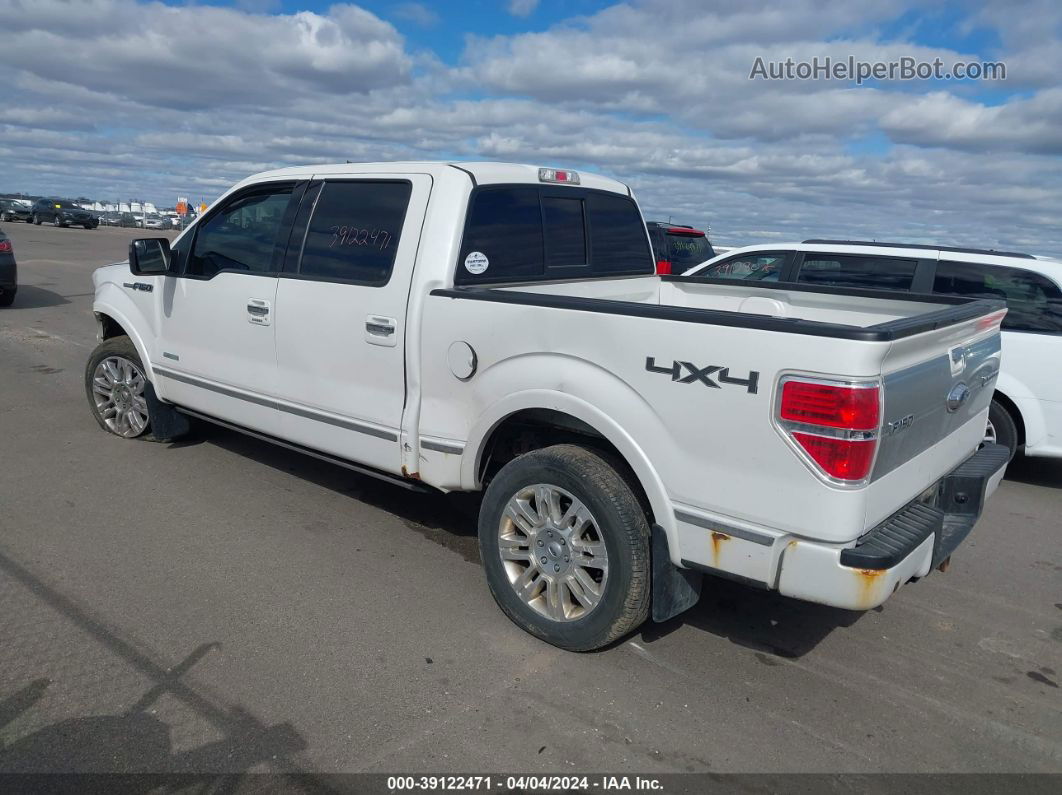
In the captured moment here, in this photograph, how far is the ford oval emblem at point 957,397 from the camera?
3457 millimetres

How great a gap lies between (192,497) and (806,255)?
5.23 metres

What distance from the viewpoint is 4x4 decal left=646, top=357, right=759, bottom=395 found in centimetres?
289

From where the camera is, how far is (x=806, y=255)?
23.7 feet

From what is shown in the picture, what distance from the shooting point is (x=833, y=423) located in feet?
9.01

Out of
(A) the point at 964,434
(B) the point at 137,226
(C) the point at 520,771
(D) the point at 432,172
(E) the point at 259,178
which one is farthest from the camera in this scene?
(B) the point at 137,226

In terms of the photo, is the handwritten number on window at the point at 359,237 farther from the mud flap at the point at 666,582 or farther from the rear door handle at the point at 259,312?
the mud flap at the point at 666,582

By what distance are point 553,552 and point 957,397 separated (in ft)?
5.96

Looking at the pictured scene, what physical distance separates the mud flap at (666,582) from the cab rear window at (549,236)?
1662 mm

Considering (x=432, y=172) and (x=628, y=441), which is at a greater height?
(x=432, y=172)

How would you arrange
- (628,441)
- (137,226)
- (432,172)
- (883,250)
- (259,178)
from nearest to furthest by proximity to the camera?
(628,441) → (432,172) → (259,178) → (883,250) → (137,226)

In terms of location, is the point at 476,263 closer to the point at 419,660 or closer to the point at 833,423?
the point at 419,660

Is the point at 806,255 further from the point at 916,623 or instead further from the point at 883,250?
the point at 916,623

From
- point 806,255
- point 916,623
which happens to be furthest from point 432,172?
point 806,255

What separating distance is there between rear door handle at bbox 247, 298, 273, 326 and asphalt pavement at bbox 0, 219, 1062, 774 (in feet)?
3.88
